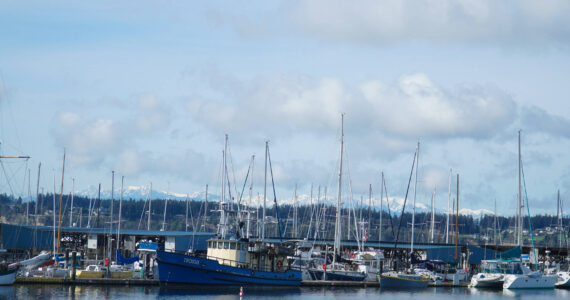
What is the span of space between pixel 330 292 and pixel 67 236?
4959 centimetres

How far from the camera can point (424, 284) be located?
78.6m

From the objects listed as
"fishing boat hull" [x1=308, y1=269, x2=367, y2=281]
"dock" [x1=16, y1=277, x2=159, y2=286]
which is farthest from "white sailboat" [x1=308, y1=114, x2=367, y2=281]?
"dock" [x1=16, y1=277, x2=159, y2=286]

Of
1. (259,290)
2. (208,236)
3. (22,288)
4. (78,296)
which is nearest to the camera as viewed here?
(78,296)

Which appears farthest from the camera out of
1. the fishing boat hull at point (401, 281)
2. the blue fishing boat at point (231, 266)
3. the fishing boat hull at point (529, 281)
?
the fishing boat hull at point (529, 281)

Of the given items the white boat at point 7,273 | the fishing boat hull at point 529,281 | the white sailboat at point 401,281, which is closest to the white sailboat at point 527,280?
the fishing boat hull at point 529,281

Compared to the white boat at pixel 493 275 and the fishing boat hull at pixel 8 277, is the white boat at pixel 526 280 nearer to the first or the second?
the white boat at pixel 493 275

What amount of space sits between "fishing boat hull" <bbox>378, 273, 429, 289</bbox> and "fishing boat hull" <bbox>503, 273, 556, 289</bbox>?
27.4 feet

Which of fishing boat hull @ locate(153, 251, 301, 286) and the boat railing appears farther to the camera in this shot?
the boat railing

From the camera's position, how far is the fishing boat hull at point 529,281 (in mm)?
78500

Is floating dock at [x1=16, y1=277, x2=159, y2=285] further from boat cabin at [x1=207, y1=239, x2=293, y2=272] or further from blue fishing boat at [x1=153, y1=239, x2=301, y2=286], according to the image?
boat cabin at [x1=207, y1=239, x2=293, y2=272]

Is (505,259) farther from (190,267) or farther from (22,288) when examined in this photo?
(22,288)

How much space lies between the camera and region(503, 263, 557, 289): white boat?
7856 cm

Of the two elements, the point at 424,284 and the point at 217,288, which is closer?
the point at 217,288

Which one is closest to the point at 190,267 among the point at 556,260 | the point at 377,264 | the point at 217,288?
the point at 217,288
